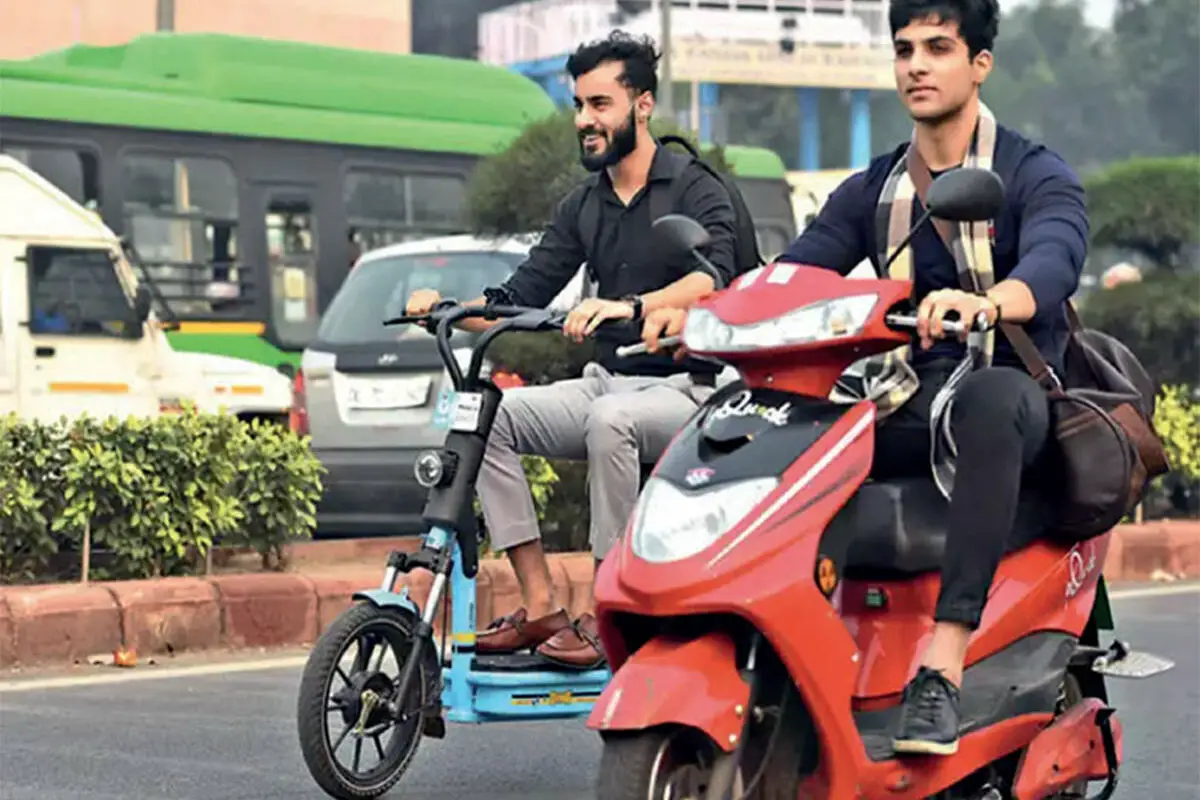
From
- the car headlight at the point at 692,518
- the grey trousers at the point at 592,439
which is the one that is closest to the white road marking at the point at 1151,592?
the grey trousers at the point at 592,439

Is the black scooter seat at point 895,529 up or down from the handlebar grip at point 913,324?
down

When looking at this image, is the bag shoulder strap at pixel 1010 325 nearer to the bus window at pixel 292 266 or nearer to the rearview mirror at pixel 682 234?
the rearview mirror at pixel 682 234

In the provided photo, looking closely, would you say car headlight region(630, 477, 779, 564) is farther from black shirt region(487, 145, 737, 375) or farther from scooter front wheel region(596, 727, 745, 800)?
black shirt region(487, 145, 737, 375)

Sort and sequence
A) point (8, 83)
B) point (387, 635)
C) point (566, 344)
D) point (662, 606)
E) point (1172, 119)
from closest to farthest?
point (662, 606)
point (387, 635)
point (566, 344)
point (8, 83)
point (1172, 119)

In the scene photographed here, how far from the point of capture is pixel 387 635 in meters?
5.32

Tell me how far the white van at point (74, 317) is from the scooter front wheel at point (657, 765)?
10.6 m

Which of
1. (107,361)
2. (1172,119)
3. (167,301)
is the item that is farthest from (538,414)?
(1172,119)

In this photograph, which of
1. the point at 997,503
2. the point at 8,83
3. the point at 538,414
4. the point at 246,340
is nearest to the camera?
the point at 997,503

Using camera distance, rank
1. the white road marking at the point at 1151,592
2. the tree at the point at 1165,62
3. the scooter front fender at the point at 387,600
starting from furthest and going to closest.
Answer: the tree at the point at 1165,62 → the white road marking at the point at 1151,592 → the scooter front fender at the point at 387,600

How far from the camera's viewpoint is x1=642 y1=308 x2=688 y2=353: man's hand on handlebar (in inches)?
193

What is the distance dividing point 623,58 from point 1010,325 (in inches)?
62.9

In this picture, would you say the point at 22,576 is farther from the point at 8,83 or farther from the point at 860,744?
the point at 8,83

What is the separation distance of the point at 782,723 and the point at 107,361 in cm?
1087

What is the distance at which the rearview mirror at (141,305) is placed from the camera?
1448cm
